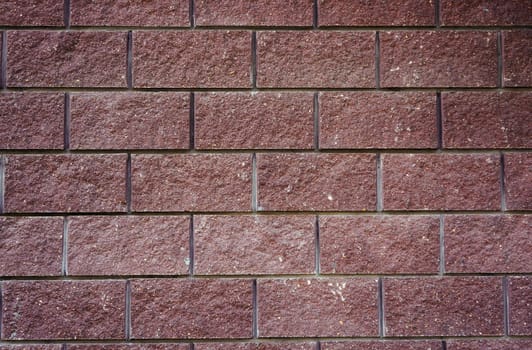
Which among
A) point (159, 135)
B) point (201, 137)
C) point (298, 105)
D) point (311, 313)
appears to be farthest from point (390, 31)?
point (311, 313)

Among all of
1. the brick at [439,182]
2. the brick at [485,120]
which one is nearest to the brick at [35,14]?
the brick at [439,182]

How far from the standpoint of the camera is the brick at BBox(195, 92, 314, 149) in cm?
178

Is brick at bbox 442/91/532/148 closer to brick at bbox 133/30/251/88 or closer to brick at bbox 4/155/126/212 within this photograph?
brick at bbox 133/30/251/88

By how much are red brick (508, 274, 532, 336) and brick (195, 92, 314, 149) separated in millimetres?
874

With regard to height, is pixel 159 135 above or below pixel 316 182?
above

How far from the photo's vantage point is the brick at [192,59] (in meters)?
1.79

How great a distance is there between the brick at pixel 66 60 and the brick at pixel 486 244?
1287 millimetres

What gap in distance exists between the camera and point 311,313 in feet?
5.80

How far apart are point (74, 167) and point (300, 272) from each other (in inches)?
34.3

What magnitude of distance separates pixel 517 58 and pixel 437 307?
36.6 inches

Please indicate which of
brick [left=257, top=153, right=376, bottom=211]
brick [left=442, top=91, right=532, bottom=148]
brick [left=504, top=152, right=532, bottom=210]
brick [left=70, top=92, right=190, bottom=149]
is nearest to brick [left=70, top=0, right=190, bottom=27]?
brick [left=70, top=92, right=190, bottom=149]

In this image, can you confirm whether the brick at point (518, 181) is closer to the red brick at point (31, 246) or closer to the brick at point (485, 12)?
the brick at point (485, 12)

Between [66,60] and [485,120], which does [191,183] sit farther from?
[485,120]

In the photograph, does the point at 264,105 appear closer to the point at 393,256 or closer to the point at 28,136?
the point at 393,256
